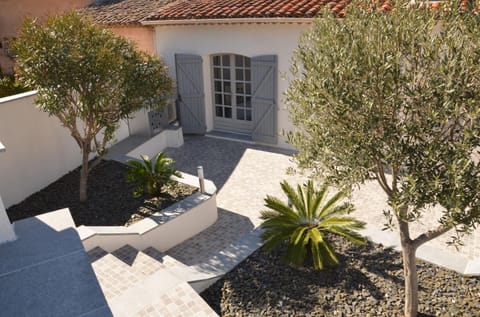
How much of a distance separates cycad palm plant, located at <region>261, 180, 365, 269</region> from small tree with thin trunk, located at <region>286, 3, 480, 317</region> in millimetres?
1762

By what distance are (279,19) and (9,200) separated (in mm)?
7573

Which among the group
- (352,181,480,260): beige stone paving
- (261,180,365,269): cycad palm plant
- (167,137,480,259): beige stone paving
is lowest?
(167,137,480,259): beige stone paving

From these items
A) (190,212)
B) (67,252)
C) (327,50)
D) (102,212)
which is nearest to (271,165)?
(190,212)

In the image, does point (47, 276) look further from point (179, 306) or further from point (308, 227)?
point (308, 227)

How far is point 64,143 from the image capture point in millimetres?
9641

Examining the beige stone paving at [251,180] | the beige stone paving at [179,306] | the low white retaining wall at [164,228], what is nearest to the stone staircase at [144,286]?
the beige stone paving at [179,306]

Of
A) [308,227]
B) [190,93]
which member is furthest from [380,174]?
[190,93]

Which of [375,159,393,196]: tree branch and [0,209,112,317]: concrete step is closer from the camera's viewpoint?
[0,209,112,317]: concrete step

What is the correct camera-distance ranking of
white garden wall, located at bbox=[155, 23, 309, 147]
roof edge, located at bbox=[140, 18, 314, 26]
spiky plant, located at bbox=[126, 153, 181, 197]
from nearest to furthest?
spiky plant, located at bbox=[126, 153, 181, 197] < roof edge, located at bbox=[140, 18, 314, 26] < white garden wall, located at bbox=[155, 23, 309, 147]

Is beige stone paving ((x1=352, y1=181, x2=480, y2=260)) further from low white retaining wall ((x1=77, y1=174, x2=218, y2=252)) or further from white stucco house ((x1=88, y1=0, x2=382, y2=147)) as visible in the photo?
white stucco house ((x1=88, y1=0, x2=382, y2=147))

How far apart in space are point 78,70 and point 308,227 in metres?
4.95

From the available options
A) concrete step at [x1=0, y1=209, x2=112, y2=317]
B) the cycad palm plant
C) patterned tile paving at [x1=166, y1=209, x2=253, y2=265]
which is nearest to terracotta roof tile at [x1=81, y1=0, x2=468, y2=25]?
the cycad palm plant

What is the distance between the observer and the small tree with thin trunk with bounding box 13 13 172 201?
24.0ft

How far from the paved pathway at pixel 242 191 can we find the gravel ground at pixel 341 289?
0.55 m
